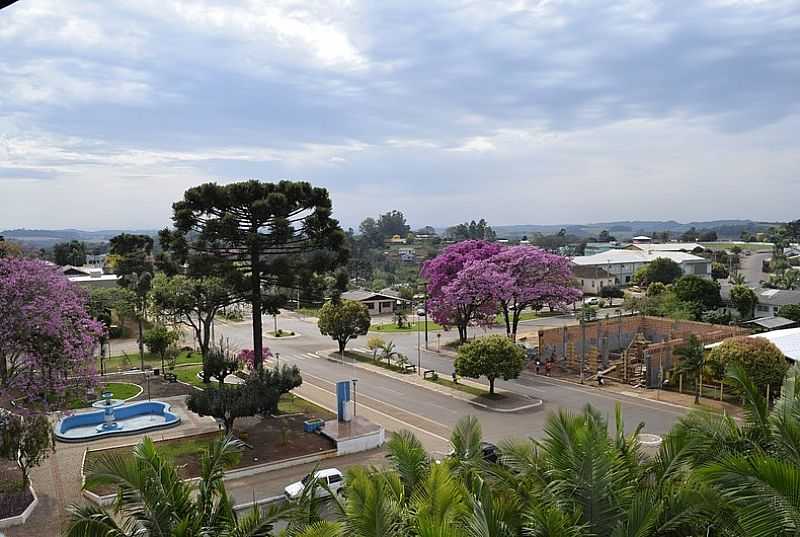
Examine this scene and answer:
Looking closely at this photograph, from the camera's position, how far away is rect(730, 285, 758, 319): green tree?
5362 cm

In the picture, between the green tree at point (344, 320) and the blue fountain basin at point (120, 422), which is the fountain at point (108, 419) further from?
the green tree at point (344, 320)

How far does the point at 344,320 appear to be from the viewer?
40.5 metres

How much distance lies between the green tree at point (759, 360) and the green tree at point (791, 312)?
23703 mm

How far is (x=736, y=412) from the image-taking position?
26.7 metres

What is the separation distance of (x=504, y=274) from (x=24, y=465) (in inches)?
1088

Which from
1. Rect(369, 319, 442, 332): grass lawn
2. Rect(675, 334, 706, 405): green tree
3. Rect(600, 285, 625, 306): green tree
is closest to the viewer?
Rect(675, 334, 706, 405): green tree

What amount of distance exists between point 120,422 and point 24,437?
31.2ft

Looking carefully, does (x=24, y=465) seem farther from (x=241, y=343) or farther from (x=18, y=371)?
(x=241, y=343)

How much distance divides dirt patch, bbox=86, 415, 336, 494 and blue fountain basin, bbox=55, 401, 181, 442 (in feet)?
6.77

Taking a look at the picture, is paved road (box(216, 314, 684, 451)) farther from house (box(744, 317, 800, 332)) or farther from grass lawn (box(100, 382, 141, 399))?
house (box(744, 317, 800, 332))

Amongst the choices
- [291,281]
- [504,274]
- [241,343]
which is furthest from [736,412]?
[241,343]

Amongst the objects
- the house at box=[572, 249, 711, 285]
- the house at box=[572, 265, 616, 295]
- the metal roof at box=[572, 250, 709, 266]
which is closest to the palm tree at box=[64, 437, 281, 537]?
the house at box=[572, 265, 616, 295]

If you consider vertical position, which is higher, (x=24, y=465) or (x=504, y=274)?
(x=504, y=274)

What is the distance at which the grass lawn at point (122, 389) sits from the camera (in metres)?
30.6
